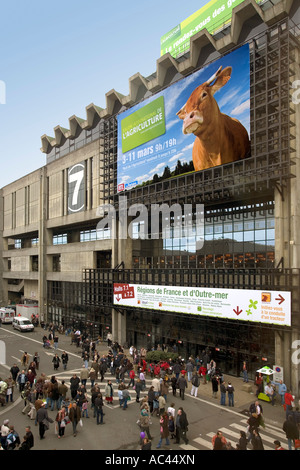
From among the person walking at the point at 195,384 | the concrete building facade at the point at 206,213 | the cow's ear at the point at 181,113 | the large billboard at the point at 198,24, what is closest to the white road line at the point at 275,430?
the person walking at the point at 195,384

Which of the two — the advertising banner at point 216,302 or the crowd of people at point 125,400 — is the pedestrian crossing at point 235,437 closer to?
the crowd of people at point 125,400

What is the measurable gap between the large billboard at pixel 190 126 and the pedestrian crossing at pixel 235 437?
56.4 ft

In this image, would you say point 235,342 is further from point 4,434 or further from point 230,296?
point 4,434

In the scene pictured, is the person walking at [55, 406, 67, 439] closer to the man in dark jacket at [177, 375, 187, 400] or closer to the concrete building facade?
the man in dark jacket at [177, 375, 187, 400]

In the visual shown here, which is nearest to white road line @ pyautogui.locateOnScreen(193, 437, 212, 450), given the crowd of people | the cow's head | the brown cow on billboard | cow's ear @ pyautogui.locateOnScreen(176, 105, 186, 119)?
the crowd of people

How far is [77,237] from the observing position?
49156 mm

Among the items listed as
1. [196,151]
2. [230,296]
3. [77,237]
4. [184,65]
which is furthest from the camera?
[77,237]

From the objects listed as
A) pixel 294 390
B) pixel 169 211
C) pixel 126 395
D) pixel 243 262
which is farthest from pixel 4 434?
pixel 169 211

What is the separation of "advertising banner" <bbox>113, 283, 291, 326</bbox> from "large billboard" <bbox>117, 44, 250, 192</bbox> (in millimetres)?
9771

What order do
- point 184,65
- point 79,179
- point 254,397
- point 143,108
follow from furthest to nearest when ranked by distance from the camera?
point 79,179 → point 143,108 → point 184,65 → point 254,397

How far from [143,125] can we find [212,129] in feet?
30.1

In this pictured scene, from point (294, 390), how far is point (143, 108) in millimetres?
27107

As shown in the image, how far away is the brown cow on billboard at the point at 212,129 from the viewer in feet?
85.0
